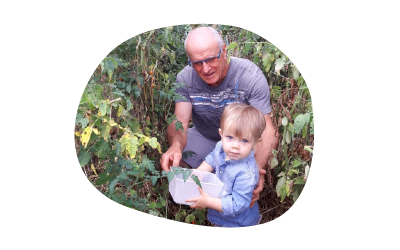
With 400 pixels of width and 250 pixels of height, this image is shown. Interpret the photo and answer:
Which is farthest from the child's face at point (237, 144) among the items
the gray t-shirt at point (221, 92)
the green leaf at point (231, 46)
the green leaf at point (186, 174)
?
the green leaf at point (231, 46)

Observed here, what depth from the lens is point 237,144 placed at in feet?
10.2

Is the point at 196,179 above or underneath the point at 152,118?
underneath

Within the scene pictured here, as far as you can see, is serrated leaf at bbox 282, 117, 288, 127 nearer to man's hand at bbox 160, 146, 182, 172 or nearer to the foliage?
the foliage

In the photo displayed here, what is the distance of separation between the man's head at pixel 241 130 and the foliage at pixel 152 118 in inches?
6.1

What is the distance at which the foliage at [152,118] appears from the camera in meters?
3.20

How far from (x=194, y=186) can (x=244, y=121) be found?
0.45 metres

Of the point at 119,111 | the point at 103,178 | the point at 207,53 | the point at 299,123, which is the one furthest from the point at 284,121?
the point at 103,178

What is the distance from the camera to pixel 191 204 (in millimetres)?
3250

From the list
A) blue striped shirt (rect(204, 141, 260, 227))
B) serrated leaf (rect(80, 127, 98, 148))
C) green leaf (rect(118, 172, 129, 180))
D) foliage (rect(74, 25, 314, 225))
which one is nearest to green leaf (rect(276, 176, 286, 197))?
foliage (rect(74, 25, 314, 225))

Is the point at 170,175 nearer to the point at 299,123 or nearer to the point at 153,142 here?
the point at 153,142

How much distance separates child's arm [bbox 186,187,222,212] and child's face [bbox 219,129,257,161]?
246 millimetres

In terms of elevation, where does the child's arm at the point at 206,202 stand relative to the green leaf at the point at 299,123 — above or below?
below

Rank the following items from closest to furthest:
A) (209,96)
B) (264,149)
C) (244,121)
A: (244,121) < (264,149) < (209,96)

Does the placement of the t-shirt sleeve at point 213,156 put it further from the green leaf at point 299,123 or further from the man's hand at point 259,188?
the green leaf at point 299,123
